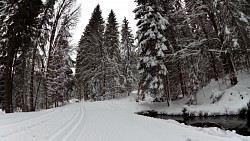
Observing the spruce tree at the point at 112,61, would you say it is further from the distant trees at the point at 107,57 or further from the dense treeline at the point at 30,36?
the dense treeline at the point at 30,36

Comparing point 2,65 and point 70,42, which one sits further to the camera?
point 70,42

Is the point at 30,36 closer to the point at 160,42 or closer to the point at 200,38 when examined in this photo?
the point at 160,42

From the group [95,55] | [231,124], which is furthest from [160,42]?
[95,55]

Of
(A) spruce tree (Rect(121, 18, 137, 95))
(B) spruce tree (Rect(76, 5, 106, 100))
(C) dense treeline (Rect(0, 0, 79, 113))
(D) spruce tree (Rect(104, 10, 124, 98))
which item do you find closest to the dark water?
(C) dense treeline (Rect(0, 0, 79, 113))

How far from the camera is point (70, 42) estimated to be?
82.5 ft

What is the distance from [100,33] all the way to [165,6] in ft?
62.4

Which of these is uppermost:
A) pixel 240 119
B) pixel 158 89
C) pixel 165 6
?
pixel 165 6

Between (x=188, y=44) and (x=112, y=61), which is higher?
(x=112, y=61)

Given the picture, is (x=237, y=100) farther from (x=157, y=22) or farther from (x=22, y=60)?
(x=22, y=60)

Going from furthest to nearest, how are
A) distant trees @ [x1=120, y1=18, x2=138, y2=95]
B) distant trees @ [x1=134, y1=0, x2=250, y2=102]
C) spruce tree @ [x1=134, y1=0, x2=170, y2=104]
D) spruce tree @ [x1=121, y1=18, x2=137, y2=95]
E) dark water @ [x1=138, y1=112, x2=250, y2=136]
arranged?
spruce tree @ [x1=121, y1=18, x2=137, y2=95]
distant trees @ [x1=120, y1=18, x2=138, y2=95]
spruce tree @ [x1=134, y1=0, x2=170, y2=104]
distant trees @ [x1=134, y1=0, x2=250, y2=102]
dark water @ [x1=138, y1=112, x2=250, y2=136]

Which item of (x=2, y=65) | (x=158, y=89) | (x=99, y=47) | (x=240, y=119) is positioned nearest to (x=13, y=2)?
(x=2, y=65)

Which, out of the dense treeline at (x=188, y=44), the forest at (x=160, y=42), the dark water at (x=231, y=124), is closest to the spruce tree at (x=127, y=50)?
the forest at (x=160, y=42)

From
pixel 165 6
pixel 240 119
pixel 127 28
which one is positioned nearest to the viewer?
pixel 240 119

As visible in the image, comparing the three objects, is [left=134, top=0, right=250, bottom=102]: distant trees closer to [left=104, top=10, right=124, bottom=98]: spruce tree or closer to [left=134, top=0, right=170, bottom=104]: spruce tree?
[left=134, top=0, right=170, bottom=104]: spruce tree
